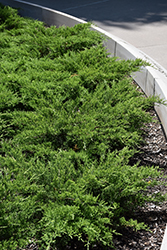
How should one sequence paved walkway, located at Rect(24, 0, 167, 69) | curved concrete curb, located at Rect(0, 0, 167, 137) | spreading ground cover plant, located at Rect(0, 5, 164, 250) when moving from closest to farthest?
1. spreading ground cover plant, located at Rect(0, 5, 164, 250)
2. curved concrete curb, located at Rect(0, 0, 167, 137)
3. paved walkway, located at Rect(24, 0, 167, 69)

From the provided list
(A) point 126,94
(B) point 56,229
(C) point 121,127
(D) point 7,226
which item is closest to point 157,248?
(B) point 56,229

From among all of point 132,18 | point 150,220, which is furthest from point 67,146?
point 132,18

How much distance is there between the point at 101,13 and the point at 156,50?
12.0ft

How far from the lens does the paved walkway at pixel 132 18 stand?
5.56m

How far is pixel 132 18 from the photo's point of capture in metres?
7.46

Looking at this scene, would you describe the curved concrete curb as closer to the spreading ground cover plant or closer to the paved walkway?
the spreading ground cover plant

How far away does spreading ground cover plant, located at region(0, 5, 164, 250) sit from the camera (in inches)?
76.8

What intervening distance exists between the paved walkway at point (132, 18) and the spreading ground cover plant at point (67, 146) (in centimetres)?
135

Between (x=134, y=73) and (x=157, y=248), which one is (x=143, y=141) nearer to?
(x=157, y=248)

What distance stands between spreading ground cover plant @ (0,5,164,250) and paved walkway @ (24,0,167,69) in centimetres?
135

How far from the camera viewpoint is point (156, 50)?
5.14 meters

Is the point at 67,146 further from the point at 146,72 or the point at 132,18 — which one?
the point at 132,18

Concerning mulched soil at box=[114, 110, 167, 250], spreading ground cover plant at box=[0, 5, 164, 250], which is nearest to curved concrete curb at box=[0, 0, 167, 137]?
spreading ground cover plant at box=[0, 5, 164, 250]

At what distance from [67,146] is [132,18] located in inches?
229
